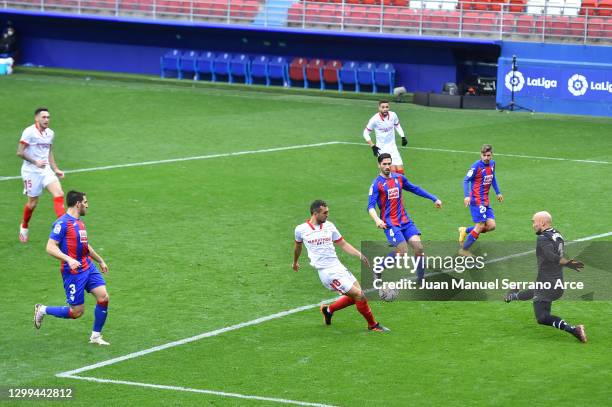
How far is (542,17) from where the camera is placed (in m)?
42.8

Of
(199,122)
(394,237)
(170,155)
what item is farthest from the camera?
(199,122)

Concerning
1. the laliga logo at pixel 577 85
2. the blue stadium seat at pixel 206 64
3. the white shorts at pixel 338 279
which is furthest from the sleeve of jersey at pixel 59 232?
the blue stadium seat at pixel 206 64

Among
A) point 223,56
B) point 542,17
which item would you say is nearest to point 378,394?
point 542,17

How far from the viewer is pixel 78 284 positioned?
14180 millimetres

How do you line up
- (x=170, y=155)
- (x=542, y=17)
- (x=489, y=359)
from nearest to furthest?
(x=489, y=359) < (x=170, y=155) < (x=542, y=17)

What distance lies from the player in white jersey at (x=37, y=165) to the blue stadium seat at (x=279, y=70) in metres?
27.5

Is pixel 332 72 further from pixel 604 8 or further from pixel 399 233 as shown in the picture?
pixel 399 233

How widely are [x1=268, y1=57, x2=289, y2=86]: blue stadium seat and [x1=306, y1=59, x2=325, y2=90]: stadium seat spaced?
103 centimetres

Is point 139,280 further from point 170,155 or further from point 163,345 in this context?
point 170,155

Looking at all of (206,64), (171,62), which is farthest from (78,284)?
(171,62)

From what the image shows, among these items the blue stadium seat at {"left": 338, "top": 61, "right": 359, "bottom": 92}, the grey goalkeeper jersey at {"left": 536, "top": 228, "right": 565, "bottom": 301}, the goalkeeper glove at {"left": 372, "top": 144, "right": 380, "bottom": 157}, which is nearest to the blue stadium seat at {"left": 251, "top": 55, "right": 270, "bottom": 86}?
the blue stadium seat at {"left": 338, "top": 61, "right": 359, "bottom": 92}

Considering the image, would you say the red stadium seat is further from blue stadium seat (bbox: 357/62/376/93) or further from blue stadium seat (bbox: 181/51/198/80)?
blue stadium seat (bbox: 181/51/198/80)

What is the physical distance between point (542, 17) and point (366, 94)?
7.50m

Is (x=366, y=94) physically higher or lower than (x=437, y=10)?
lower
